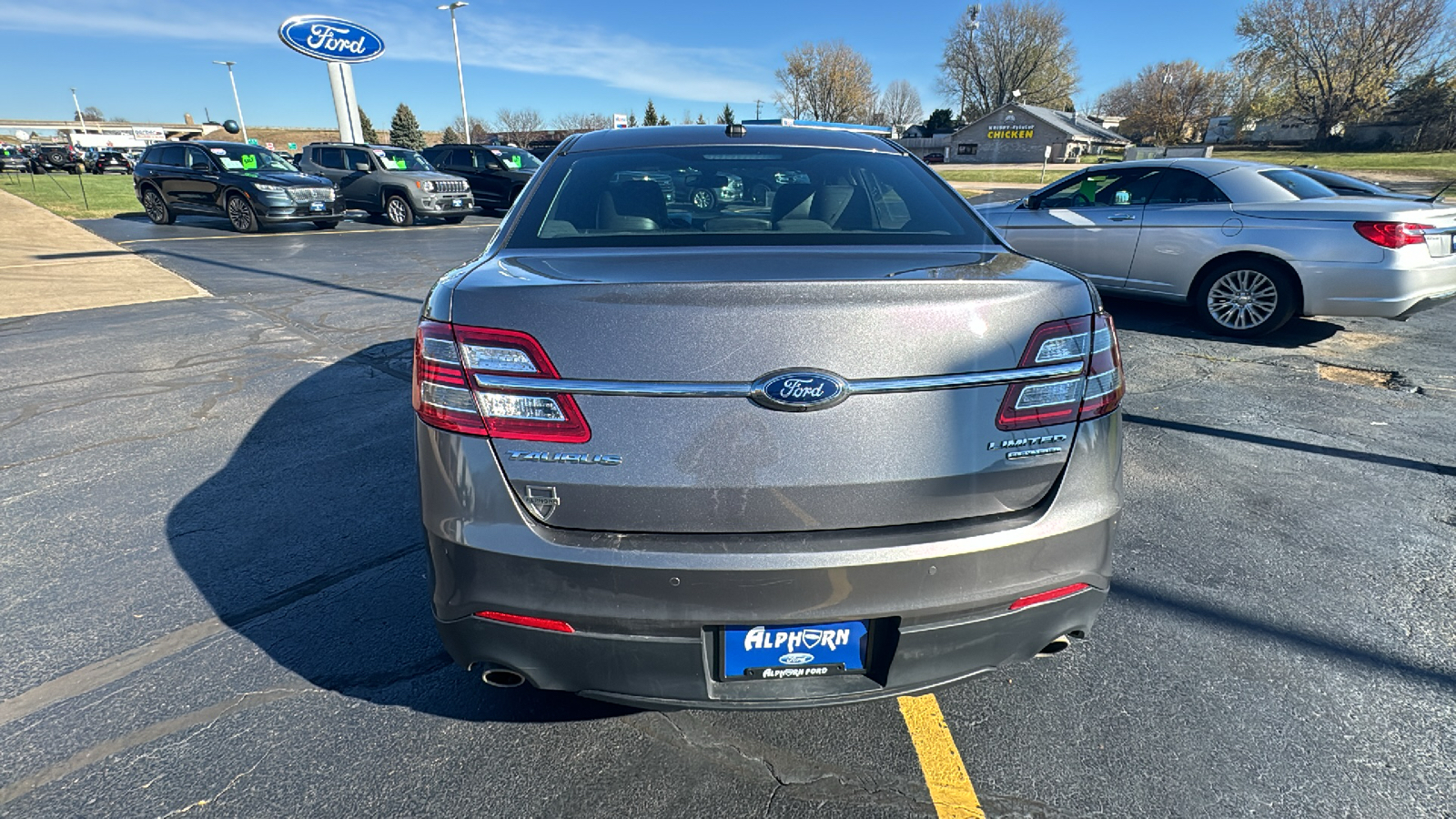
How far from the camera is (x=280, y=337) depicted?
21.6 ft

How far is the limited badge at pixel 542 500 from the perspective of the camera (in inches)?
61.2

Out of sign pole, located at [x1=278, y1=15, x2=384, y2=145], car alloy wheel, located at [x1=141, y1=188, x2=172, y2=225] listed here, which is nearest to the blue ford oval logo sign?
sign pole, located at [x1=278, y1=15, x2=384, y2=145]

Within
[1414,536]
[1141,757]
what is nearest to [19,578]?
[1141,757]

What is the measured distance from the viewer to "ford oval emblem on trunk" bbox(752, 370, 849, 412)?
1497 mm

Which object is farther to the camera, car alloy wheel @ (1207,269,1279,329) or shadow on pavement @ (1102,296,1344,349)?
shadow on pavement @ (1102,296,1344,349)

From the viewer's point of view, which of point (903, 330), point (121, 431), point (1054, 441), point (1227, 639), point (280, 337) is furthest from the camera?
point (280, 337)

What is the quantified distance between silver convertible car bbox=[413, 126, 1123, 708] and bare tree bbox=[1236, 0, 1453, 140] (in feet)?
237

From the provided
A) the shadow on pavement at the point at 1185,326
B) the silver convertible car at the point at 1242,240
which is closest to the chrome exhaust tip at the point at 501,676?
the shadow on pavement at the point at 1185,326

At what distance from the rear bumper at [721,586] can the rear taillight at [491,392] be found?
0.20ft

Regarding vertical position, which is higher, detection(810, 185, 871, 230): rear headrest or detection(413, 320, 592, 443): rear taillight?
detection(810, 185, 871, 230): rear headrest

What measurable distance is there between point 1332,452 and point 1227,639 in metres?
2.35

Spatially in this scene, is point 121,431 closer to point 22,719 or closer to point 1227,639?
point 22,719

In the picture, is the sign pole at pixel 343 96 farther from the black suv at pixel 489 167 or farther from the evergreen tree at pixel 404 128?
the evergreen tree at pixel 404 128

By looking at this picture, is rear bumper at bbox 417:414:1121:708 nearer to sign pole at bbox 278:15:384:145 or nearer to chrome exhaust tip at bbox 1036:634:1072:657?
chrome exhaust tip at bbox 1036:634:1072:657
